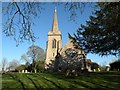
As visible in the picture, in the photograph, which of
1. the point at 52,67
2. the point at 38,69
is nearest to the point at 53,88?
the point at 52,67

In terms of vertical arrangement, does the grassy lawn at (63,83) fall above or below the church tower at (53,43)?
below

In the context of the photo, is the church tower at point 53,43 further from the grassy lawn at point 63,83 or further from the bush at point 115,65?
the grassy lawn at point 63,83

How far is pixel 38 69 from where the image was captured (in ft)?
184

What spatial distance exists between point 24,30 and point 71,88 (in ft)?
23.8

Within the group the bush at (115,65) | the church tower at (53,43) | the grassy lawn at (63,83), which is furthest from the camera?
the church tower at (53,43)

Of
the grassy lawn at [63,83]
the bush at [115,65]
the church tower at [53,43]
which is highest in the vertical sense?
the church tower at [53,43]

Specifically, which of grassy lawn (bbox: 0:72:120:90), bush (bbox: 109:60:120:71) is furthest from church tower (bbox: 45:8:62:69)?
grassy lawn (bbox: 0:72:120:90)

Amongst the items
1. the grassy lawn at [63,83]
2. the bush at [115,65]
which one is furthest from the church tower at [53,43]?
the grassy lawn at [63,83]

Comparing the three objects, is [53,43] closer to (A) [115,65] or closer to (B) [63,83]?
(A) [115,65]

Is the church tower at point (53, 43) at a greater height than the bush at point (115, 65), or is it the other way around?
the church tower at point (53, 43)

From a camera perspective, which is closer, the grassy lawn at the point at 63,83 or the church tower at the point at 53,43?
the grassy lawn at the point at 63,83

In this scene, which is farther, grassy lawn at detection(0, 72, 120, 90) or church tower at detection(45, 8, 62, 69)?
church tower at detection(45, 8, 62, 69)

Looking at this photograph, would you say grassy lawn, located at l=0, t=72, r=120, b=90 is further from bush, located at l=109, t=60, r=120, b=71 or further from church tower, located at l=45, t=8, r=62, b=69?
church tower, located at l=45, t=8, r=62, b=69

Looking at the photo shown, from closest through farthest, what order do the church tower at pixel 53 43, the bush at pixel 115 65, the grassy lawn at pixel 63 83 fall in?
the grassy lawn at pixel 63 83, the bush at pixel 115 65, the church tower at pixel 53 43
